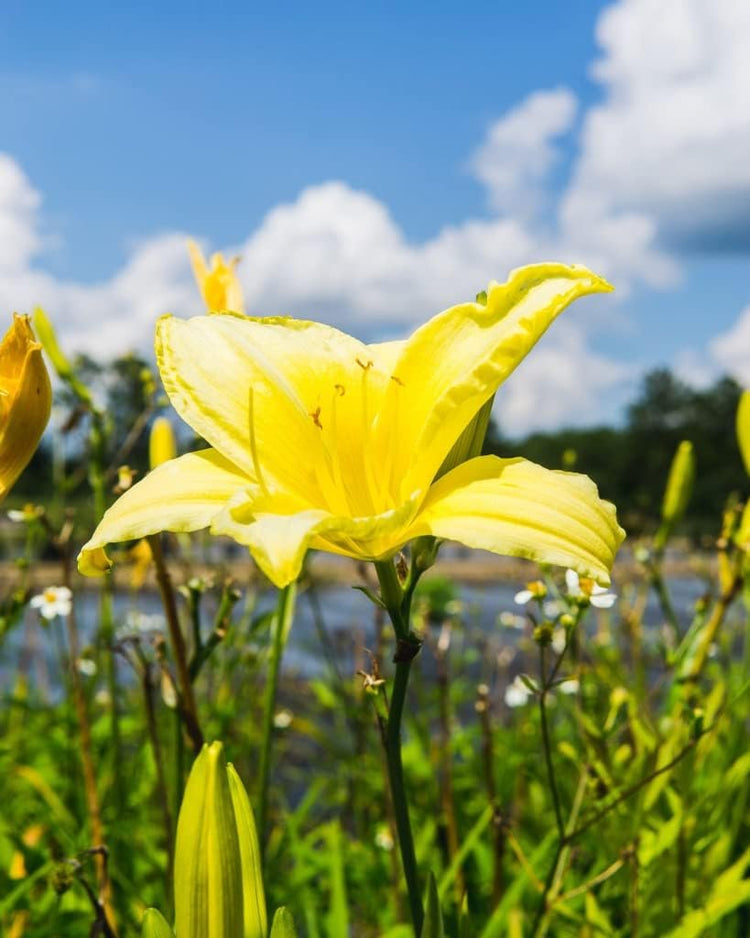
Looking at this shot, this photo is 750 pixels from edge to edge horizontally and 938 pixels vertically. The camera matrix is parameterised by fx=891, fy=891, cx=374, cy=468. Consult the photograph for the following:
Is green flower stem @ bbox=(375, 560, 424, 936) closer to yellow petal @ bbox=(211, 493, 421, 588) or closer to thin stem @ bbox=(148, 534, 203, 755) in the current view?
yellow petal @ bbox=(211, 493, 421, 588)

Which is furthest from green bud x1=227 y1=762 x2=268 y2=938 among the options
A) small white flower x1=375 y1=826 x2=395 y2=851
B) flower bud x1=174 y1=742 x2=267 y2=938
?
small white flower x1=375 y1=826 x2=395 y2=851

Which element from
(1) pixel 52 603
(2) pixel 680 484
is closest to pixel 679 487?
(2) pixel 680 484

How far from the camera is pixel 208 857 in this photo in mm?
566

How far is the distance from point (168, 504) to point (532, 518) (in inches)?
10.9

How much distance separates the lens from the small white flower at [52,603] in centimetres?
164

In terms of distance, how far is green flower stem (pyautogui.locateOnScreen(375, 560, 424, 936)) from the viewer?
62 centimetres

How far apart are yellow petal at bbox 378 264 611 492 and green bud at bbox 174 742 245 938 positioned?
0.29m

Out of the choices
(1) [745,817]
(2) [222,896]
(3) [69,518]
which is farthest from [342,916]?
(1) [745,817]

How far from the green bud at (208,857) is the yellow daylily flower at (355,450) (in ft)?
0.42

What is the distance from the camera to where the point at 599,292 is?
0.75 meters

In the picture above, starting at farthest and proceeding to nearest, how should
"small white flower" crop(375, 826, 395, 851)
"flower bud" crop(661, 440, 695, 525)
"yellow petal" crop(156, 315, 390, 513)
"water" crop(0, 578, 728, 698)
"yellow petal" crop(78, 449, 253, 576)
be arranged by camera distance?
"water" crop(0, 578, 728, 698)
"small white flower" crop(375, 826, 395, 851)
"flower bud" crop(661, 440, 695, 525)
"yellow petal" crop(156, 315, 390, 513)
"yellow petal" crop(78, 449, 253, 576)

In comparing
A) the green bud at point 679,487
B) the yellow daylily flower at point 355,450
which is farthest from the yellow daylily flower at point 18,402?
the green bud at point 679,487

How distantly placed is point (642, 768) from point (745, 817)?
0.60 metres

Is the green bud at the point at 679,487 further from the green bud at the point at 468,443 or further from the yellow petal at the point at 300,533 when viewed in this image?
the yellow petal at the point at 300,533
